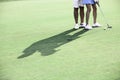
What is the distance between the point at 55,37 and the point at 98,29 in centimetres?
137

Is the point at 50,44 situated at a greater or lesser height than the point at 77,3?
lesser

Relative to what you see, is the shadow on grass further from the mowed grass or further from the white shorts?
the white shorts

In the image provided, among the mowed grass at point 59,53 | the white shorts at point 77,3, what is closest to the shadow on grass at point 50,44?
the mowed grass at point 59,53

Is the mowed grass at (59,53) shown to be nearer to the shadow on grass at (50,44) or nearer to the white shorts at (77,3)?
the shadow on grass at (50,44)

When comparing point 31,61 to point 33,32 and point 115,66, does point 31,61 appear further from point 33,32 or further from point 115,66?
point 33,32

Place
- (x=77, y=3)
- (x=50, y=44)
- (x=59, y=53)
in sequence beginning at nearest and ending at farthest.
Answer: (x=59, y=53) → (x=50, y=44) → (x=77, y=3)

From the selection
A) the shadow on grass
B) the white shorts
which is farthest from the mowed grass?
the white shorts

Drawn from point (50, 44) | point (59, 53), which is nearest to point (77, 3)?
point (50, 44)

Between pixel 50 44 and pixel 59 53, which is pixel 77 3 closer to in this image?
pixel 50 44

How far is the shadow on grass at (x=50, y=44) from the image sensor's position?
789 centimetres

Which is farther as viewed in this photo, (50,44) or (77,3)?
(77,3)

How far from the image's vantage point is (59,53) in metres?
7.62

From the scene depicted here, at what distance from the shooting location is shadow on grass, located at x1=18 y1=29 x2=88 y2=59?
311 inches

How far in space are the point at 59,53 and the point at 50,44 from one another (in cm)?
103
